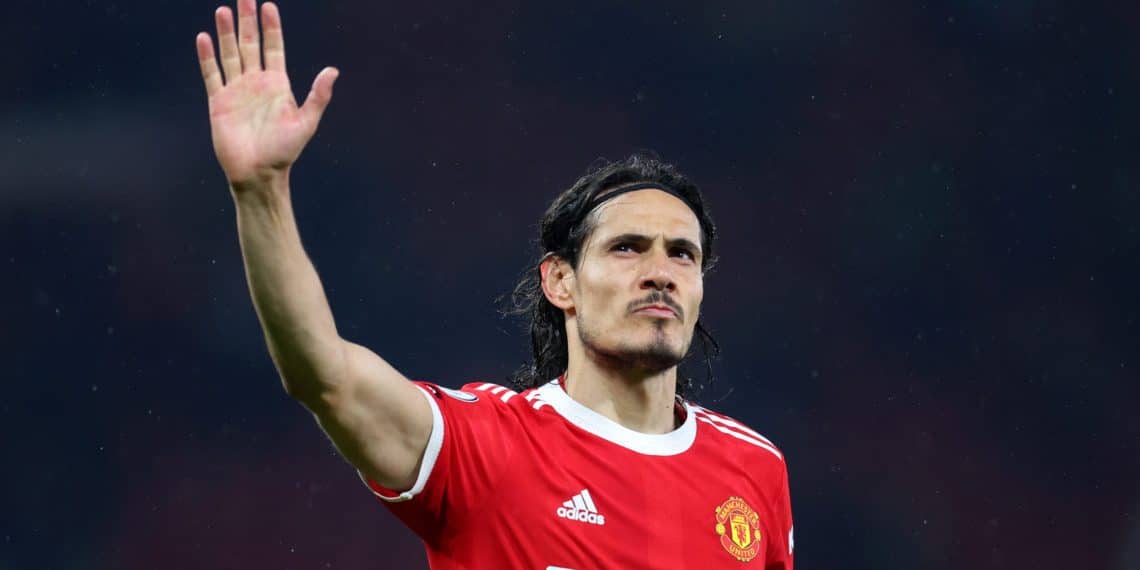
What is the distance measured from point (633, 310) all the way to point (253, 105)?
3.85ft

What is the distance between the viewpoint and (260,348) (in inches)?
255

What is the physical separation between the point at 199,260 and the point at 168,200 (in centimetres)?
35

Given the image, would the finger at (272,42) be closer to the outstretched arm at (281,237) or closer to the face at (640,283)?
the outstretched arm at (281,237)

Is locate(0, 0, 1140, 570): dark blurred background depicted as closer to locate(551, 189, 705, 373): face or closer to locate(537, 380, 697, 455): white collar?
locate(551, 189, 705, 373): face

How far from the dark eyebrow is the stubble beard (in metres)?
0.26

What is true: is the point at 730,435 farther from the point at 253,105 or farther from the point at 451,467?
the point at 253,105

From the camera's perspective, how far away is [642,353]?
325 cm

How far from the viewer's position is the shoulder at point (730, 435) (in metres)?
3.53

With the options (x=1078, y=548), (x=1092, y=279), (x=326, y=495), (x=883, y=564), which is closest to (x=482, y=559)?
(x=326, y=495)

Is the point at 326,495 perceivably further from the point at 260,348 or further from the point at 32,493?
the point at 32,493

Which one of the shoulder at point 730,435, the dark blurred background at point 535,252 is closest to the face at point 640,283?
the shoulder at point 730,435

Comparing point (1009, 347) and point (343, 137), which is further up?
point (343, 137)

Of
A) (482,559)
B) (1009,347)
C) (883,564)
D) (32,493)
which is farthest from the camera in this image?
(1009,347)

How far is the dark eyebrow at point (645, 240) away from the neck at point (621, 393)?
0.31 m
